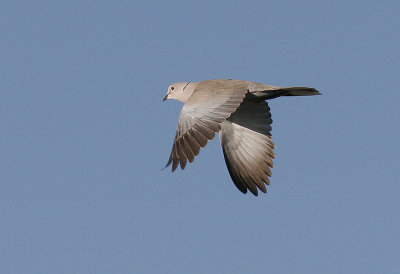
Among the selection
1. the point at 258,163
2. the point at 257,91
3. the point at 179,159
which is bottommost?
the point at 179,159

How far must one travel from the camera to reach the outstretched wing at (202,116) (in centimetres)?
1086

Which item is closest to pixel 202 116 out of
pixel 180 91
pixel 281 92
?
pixel 281 92

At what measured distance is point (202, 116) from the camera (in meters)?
11.5

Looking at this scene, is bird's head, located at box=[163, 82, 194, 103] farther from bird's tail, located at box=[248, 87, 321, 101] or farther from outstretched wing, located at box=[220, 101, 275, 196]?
bird's tail, located at box=[248, 87, 321, 101]

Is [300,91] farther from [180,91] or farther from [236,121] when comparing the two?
[180,91]

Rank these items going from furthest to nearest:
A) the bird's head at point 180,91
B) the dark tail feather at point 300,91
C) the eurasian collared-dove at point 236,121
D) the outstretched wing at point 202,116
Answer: the bird's head at point 180,91
the dark tail feather at point 300,91
the eurasian collared-dove at point 236,121
the outstretched wing at point 202,116

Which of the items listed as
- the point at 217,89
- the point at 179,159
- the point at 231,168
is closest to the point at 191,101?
the point at 217,89

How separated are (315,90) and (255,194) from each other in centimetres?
258

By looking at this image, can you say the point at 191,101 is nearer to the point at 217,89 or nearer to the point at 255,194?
the point at 217,89

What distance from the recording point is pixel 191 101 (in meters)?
12.0

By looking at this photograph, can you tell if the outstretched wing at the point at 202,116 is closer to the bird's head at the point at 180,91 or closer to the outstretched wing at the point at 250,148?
the bird's head at the point at 180,91

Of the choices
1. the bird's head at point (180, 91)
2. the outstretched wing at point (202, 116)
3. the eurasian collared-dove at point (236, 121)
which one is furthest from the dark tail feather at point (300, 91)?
the bird's head at point (180, 91)

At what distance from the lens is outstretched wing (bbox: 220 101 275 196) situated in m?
13.9

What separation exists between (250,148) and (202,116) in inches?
112
